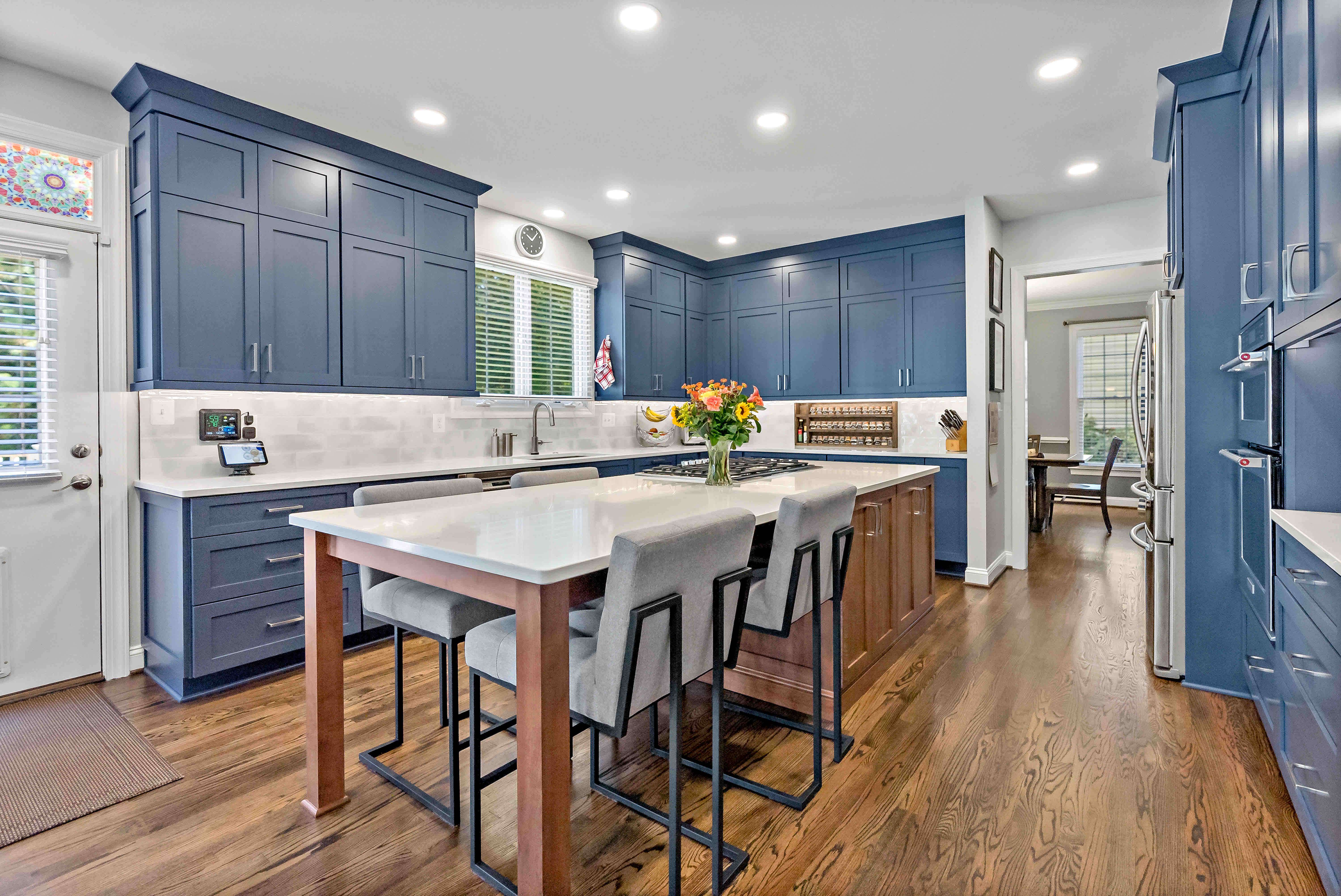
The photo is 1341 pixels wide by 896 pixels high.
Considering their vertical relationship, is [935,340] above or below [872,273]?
below

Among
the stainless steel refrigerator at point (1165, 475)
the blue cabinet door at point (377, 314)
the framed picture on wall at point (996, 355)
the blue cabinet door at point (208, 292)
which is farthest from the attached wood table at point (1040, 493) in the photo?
the blue cabinet door at point (208, 292)

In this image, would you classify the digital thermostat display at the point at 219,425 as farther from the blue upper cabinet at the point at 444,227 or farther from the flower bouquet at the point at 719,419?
the flower bouquet at the point at 719,419

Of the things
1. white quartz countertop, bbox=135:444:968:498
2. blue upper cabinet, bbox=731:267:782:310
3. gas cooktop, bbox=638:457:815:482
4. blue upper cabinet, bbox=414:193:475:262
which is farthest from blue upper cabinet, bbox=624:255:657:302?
gas cooktop, bbox=638:457:815:482

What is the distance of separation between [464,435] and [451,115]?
2023mm

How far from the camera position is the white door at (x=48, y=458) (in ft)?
9.07

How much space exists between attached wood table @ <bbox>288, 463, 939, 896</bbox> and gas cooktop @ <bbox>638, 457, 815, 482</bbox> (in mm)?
287

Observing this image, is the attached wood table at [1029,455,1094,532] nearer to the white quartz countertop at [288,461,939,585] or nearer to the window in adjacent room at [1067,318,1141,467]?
the window in adjacent room at [1067,318,1141,467]

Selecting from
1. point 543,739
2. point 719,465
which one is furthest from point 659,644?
point 719,465

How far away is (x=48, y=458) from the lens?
9.40 feet

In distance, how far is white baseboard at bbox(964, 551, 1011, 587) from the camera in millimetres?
4613

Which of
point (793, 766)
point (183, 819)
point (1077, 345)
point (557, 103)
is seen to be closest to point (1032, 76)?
point (557, 103)

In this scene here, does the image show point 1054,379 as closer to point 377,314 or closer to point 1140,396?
point 1140,396

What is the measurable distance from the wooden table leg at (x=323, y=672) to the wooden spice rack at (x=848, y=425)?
436 centimetres

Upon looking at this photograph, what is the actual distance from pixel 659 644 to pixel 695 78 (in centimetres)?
261
